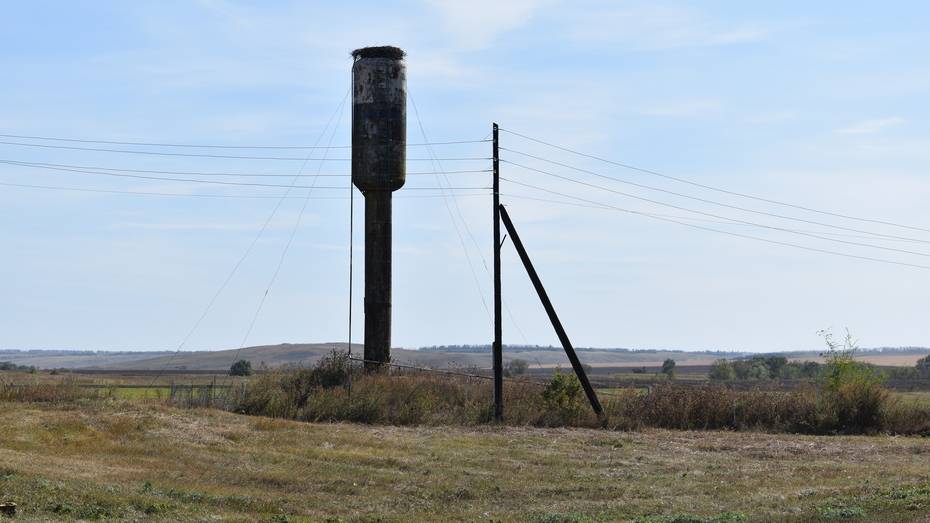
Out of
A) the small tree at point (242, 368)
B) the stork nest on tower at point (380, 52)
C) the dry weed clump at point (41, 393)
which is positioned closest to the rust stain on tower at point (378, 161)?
the stork nest on tower at point (380, 52)

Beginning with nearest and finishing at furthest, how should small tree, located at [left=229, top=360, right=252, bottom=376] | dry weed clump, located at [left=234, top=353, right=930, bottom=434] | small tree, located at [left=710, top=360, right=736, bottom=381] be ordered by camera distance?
dry weed clump, located at [left=234, top=353, right=930, bottom=434] → small tree, located at [left=229, top=360, right=252, bottom=376] → small tree, located at [left=710, top=360, right=736, bottom=381]

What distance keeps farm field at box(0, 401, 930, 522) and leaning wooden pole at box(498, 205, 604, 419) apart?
3215 mm

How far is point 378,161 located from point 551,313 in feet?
29.2

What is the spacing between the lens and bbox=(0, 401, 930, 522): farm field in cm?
1727

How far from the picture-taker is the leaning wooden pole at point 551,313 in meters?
35.4

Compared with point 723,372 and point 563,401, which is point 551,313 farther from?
point 723,372

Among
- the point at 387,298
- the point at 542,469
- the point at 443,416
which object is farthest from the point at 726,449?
the point at 387,298

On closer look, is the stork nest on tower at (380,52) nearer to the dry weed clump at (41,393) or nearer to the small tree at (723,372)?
the dry weed clump at (41,393)

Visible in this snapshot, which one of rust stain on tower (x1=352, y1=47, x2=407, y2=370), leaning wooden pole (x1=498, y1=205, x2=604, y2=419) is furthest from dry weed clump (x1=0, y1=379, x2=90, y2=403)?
leaning wooden pole (x1=498, y1=205, x2=604, y2=419)

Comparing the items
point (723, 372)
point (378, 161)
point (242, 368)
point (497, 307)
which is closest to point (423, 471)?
point (497, 307)

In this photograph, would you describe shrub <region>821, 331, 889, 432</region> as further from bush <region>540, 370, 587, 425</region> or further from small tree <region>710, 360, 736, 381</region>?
small tree <region>710, 360, 736, 381</region>

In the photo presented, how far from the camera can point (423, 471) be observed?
2347cm

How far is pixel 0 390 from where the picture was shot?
107 ft

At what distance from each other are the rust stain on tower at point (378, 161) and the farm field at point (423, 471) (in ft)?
24.9
